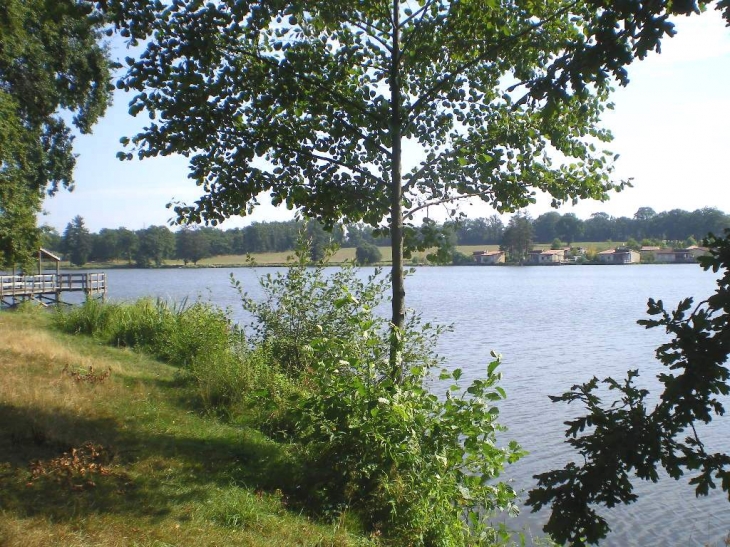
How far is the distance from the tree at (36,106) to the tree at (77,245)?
52553 millimetres

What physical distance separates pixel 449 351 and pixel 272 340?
9.37 metres

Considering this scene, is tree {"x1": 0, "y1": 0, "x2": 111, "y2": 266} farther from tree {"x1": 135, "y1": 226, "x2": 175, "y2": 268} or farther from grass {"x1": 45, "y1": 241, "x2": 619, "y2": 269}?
tree {"x1": 135, "y1": 226, "x2": 175, "y2": 268}

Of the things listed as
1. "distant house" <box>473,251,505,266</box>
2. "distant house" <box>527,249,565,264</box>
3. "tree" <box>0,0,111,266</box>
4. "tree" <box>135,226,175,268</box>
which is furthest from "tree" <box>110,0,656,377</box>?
"tree" <box>135,226,175,268</box>

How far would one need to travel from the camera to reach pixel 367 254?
41.8 feet

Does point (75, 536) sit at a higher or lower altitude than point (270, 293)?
lower

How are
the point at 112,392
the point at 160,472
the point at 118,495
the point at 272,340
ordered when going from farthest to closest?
the point at 272,340 < the point at 112,392 < the point at 160,472 < the point at 118,495

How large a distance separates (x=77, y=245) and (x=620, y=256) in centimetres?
6517

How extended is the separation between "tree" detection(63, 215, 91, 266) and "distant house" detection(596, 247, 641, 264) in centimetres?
6239

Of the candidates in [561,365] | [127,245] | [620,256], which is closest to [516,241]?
[620,256]

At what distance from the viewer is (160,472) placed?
19.8 ft

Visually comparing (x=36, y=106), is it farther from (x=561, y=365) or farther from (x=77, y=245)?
(x=77, y=245)

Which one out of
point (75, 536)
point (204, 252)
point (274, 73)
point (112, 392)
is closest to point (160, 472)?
point (75, 536)

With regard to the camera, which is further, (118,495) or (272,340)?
(272,340)

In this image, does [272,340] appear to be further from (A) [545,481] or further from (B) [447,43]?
(A) [545,481]
